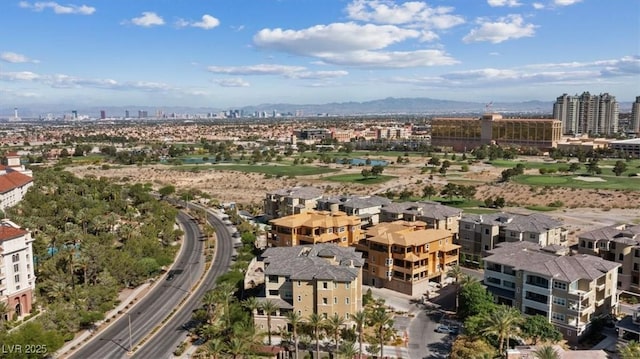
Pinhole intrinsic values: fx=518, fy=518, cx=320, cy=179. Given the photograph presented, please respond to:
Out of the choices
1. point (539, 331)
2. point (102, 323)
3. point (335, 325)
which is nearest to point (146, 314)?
point (102, 323)

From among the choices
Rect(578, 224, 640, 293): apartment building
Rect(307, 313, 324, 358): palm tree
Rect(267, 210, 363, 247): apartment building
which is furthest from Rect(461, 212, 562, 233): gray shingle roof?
Rect(307, 313, 324, 358): palm tree

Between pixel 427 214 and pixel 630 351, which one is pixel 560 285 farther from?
pixel 427 214

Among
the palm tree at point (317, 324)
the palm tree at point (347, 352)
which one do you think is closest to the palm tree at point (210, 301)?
the palm tree at point (317, 324)

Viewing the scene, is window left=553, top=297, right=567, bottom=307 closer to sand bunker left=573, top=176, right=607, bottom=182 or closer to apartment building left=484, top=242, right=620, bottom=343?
apartment building left=484, top=242, right=620, bottom=343

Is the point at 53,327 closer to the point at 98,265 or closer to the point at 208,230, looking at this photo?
the point at 98,265

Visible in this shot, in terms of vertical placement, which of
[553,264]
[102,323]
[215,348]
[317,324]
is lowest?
[102,323]

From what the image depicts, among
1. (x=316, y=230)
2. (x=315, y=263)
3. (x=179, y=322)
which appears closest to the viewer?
(x=315, y=263)

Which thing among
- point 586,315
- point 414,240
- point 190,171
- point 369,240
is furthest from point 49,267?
point 190,171

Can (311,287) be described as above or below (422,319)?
above
